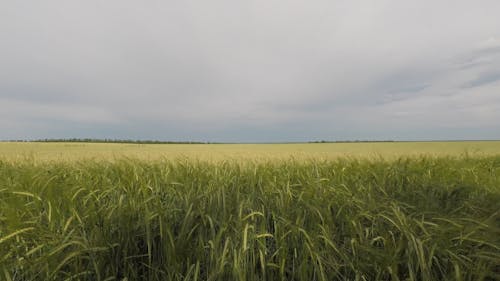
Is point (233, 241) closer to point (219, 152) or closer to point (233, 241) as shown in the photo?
point (233, 241)

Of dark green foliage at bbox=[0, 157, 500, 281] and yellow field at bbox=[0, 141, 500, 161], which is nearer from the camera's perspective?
dark green foliage at bbox=[0, 157, 500, 281]

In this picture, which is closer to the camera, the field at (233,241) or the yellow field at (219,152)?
the field at (233,241)

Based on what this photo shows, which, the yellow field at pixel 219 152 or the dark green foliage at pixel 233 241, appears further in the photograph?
the yellow field at pixel 219 152

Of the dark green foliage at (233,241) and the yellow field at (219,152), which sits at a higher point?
the yellow field at (219,152)

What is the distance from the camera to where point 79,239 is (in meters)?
1.72

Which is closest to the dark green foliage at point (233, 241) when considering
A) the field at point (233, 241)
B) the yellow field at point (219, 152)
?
the field at point (233, 241)

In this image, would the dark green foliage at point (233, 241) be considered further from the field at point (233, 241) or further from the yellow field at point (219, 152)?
the yellow field at point (219, 152)

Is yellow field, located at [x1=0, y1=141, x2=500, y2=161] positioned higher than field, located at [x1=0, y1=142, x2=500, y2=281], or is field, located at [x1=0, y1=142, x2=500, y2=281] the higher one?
yellow field, located at [x1=0, y1=141, x2=500, y2=161]

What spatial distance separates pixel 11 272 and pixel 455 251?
309 cm

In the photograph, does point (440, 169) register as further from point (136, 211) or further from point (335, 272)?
point (136, 211)

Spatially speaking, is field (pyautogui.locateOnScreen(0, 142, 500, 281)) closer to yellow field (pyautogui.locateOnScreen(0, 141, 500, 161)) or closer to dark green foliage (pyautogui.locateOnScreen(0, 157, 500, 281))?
dark green foliage (pyautogui.locateOnScreen(0, 157, 500, 281))

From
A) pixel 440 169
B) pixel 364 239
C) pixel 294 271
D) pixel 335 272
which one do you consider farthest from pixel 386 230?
pixel 440 169

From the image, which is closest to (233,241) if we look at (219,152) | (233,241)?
(233,241)

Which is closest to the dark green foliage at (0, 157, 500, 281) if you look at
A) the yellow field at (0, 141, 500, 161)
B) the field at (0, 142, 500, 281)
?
the field at (0, 142, 500, 281)
